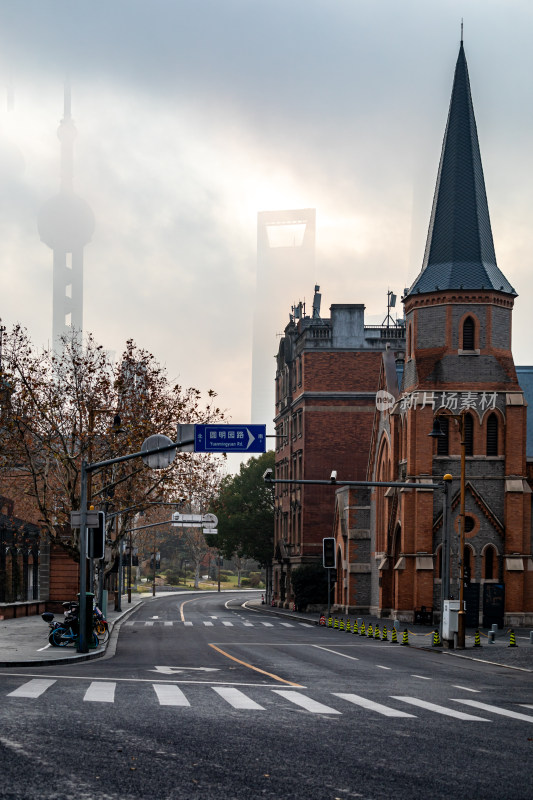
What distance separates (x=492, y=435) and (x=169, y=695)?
129 ft

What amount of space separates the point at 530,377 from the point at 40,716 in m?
53.7

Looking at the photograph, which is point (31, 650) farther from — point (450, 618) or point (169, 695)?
point (450, 618)

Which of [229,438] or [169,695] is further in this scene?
[229,438]

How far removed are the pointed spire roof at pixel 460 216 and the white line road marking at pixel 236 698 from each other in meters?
38.3

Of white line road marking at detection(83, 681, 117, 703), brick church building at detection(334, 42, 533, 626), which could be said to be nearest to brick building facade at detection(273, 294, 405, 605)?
brick church building at detection(334, 42, 533, 626)

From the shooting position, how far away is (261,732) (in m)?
12.6

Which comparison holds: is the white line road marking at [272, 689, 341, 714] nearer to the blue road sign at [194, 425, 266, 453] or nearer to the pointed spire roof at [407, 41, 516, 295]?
the blue road sign at [194, 425, 266, 453]

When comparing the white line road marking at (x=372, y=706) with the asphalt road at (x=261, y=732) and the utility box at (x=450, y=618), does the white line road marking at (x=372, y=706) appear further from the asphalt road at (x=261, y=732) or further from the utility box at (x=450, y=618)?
the utility box at (x=450, y=618)

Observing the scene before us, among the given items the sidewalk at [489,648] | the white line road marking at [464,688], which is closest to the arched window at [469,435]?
the sidewalk at [489,648]

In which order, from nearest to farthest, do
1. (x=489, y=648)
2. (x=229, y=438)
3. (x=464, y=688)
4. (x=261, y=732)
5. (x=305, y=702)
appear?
(x=261, y=732) → (x=305, y=702) → (x=464, y=688) → (x=229, y=438) → (x=489, y=648)

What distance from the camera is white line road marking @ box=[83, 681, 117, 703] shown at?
16.0 metres

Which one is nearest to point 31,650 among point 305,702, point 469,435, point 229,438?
point 229,438

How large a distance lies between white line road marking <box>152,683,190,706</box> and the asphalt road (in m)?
0.02

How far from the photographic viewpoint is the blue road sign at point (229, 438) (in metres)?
27.8
